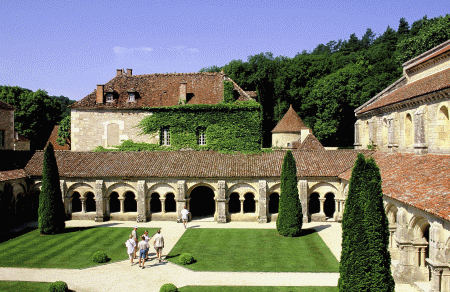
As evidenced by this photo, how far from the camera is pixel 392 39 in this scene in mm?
79875

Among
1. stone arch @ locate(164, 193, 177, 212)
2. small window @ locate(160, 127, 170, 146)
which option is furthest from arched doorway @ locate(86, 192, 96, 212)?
small window @ locate(160, 127, 170, 146)

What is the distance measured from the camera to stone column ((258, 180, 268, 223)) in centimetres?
2945

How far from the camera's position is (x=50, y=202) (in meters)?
26.1

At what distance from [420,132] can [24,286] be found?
23351 mm

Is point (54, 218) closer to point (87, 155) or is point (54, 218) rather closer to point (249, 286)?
point (87, 155)

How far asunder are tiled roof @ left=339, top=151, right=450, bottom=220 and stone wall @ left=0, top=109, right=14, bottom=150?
31651 millimetres

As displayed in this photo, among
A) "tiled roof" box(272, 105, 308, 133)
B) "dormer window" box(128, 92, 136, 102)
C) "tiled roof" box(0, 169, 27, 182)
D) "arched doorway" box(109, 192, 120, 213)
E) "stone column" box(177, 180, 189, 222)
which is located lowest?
"arched doorway" box(109, 192, 120, 213)

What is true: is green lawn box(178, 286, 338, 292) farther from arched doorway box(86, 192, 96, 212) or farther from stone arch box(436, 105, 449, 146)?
arched doorway box(86, 192, 96, 212)

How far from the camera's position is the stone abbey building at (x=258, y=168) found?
1742cm

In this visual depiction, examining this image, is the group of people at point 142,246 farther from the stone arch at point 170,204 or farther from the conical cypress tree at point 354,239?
the stone arch at point 170,204

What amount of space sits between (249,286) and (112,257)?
867 cm

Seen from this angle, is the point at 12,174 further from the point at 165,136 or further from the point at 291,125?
the point at 291,125

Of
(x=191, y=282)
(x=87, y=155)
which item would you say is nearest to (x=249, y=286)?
(x=191, y=282)

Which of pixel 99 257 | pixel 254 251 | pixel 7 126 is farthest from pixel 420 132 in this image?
pixel 7 126
